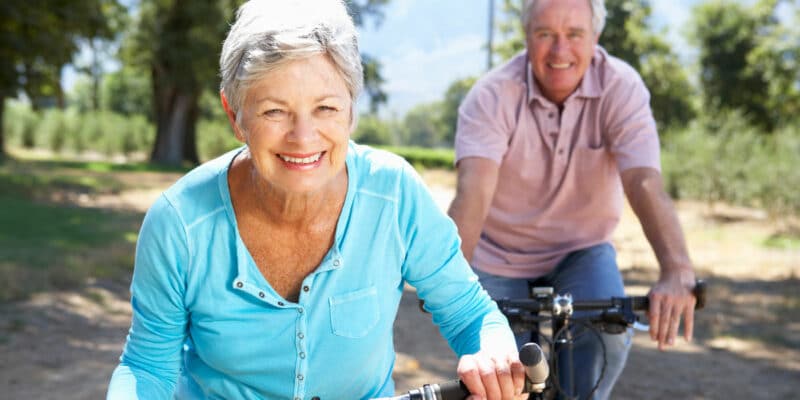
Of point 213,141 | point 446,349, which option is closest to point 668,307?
point 446,349

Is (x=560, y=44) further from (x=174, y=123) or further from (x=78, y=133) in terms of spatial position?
(x=78, y=133)

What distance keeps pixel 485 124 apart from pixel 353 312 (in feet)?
4.17

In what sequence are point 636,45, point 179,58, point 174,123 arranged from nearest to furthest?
point 636,45
point 179,58
point 174,123

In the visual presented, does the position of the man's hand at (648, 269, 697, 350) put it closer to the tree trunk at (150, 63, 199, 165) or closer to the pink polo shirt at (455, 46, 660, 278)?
the pink polo shirt at (455, 46, 660, 278)

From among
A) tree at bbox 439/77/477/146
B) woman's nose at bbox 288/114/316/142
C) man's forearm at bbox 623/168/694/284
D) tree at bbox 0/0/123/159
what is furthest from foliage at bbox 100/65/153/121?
woman's nose at bbox 288/114/316/142

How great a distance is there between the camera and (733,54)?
38.9 metres

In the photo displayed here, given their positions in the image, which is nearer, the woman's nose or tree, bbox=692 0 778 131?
the woman's nose

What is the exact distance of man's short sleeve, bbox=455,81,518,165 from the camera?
3.16 meters

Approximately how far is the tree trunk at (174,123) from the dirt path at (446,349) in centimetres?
2348

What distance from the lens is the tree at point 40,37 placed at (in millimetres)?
13250

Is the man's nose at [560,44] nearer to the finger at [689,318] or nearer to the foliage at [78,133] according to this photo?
the finger at [689,318]

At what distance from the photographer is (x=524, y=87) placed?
3268mm

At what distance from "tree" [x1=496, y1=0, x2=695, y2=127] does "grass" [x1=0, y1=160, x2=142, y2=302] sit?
4.86 metres

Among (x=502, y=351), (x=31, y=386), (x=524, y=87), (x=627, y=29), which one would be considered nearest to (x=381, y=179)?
(x=502, y=351)
